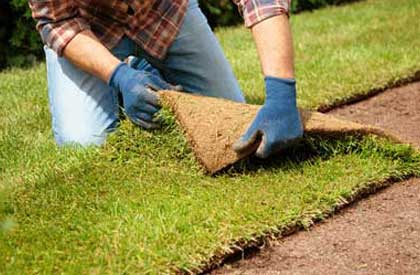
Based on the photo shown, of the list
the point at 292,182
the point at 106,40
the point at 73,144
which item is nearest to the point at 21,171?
the point at 73,144

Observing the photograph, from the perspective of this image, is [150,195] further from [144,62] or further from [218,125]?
[144,62]

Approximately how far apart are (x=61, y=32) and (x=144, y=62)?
0.32 meters

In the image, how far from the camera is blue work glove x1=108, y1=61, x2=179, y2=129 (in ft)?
8.72

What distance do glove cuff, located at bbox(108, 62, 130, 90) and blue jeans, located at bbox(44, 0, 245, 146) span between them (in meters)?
0.35

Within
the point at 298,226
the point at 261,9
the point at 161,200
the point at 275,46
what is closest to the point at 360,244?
the point at 298,226

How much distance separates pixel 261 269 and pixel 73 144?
50.5 inches

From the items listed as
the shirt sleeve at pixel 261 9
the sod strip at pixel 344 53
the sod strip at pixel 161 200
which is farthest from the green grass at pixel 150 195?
the shirt sleeve at pixel 261 9

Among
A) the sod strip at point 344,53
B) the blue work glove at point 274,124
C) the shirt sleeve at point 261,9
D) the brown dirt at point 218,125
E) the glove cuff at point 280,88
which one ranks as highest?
the shirt sleeve at point 261,9

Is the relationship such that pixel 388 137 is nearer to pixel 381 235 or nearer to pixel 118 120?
pixel 381 235

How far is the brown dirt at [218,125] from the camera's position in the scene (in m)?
2.58

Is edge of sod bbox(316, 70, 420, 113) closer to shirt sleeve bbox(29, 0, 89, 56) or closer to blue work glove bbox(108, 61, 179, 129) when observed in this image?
blue work glove bbox(108, 61, 179, 129)

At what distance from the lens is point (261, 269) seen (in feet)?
6.77

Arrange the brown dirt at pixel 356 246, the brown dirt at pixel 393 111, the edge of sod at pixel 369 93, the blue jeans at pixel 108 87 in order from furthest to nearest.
Answer: the edge of sod at pixel 369 93, the brown dirt at pixel 393 111, the blue jeans at pixel 108 87, the brown dirt at pixel 356 246

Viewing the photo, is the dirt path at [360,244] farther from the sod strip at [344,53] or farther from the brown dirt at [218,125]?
the sod strip at [344,53]
